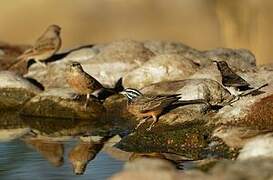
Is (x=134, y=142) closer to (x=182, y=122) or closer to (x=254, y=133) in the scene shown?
(x=182, y=122)

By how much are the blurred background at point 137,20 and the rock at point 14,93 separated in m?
6.71

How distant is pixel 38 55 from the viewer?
64.7 ft

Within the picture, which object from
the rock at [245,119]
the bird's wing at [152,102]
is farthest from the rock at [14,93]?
the rock at [245,119]

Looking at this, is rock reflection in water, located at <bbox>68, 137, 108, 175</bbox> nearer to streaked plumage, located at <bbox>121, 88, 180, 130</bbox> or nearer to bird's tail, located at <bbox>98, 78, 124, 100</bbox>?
streaked plumage, located at <bbox>121, 88, 180, 130</bbox>

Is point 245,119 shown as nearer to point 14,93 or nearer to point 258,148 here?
point 258,148

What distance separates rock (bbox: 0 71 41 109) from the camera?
1712 centimetres

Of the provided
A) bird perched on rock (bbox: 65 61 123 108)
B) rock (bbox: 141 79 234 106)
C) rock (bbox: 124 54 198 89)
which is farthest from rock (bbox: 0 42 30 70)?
rock (bbox: 141 79 234 106)

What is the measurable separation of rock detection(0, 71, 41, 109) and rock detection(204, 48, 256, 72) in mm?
3946

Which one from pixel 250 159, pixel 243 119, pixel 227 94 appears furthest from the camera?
pixel 227 94

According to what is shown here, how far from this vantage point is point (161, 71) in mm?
16875

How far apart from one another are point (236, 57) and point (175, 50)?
1557 millimetres

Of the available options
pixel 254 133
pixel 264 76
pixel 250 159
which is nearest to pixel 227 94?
pixel 264 76

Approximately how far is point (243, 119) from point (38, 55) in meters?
8.04

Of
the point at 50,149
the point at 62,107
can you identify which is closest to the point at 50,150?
the point at 50,149
